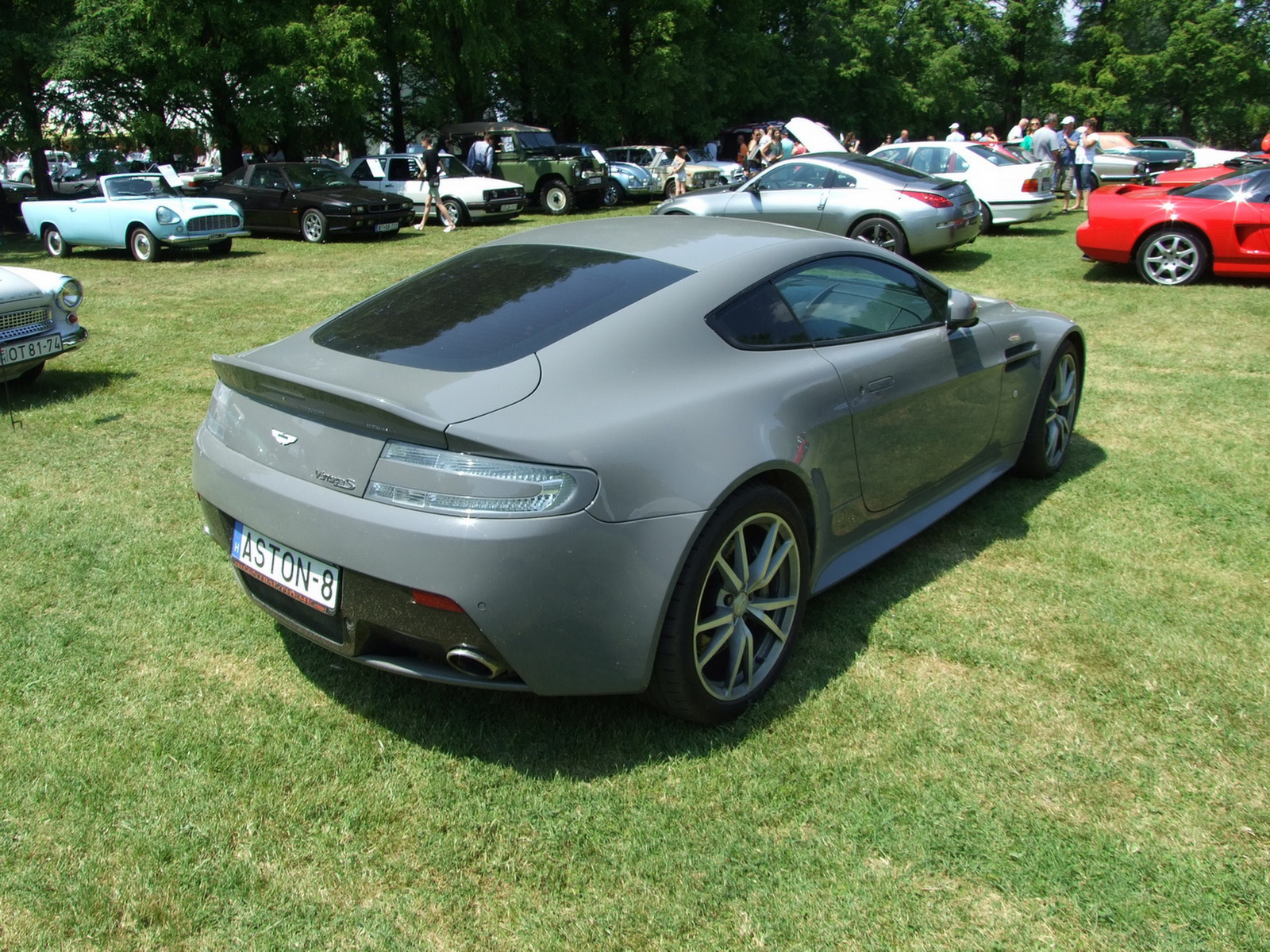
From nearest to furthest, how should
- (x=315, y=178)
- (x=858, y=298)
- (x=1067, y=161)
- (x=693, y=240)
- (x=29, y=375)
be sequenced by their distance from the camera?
(x=693, y=240)
(x=858, y=298)
(x=29, y=375)
(x=315, y=178)
(x=1067, y=161)

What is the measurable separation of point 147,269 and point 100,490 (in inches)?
393

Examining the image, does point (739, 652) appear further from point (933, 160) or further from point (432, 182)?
point (432, 182)

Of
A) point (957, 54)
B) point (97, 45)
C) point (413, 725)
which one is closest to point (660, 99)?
point (97, 45)

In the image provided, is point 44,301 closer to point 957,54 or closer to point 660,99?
point 660,99

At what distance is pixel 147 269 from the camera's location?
13516 millimetres

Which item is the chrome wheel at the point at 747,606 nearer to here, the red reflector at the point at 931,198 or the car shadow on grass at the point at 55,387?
the car shadow on grass at the point at 55,387

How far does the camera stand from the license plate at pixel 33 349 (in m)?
6.20

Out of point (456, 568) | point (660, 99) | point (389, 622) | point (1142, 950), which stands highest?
point (660, 99)

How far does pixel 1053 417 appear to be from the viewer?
4.91 meters

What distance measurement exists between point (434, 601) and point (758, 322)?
4.76ft

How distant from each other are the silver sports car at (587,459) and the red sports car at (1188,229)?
852 cm

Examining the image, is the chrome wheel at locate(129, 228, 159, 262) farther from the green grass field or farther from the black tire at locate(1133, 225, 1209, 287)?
the black tire at locate(1133, 225, 1209, 287)

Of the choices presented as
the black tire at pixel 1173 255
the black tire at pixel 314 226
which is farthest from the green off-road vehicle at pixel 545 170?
the black tire at pixel 1173 255

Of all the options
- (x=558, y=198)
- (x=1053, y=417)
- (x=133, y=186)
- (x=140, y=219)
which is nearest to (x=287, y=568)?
(x=1053, y=417)
